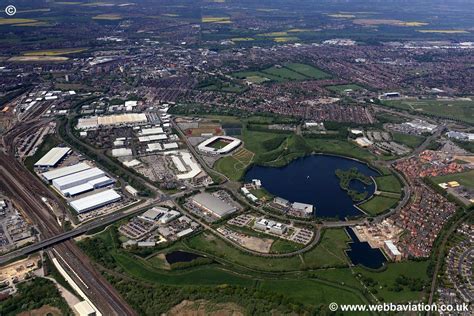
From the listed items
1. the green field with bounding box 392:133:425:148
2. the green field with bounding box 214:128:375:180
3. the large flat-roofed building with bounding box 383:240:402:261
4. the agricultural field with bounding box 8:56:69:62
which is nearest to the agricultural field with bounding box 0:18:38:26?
the agricultural field with bounding box 8:56:69:62

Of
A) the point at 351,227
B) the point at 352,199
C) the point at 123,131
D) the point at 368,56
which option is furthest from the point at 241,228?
the point at 368,56

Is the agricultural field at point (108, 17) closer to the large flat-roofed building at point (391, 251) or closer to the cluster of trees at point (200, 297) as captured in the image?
the cluster of trees at point (200, 297)

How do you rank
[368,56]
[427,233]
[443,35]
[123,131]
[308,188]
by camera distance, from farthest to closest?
[443,35], [368,56], [123,131], [308,188], [427,233]

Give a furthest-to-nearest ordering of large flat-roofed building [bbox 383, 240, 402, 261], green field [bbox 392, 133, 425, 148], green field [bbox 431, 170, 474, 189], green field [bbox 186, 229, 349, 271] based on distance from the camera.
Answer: green field [bbox 392, 133, 425, 148] → green field [bbox 431, 170, 474, 189] → large flat-roofed building [bbox 383, 240, 402, 261] → green field [bbox 186, 229, 349, 271]

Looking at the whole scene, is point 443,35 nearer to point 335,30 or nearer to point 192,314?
point 335,30

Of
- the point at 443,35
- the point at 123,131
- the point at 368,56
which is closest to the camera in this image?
the point at 123,131

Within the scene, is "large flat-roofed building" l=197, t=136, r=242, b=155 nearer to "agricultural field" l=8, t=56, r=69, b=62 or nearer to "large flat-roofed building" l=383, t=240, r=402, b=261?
"large flat-roofed building" l=383, t=240, r=402, b=261

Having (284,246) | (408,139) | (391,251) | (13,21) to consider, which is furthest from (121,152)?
(13,21)
